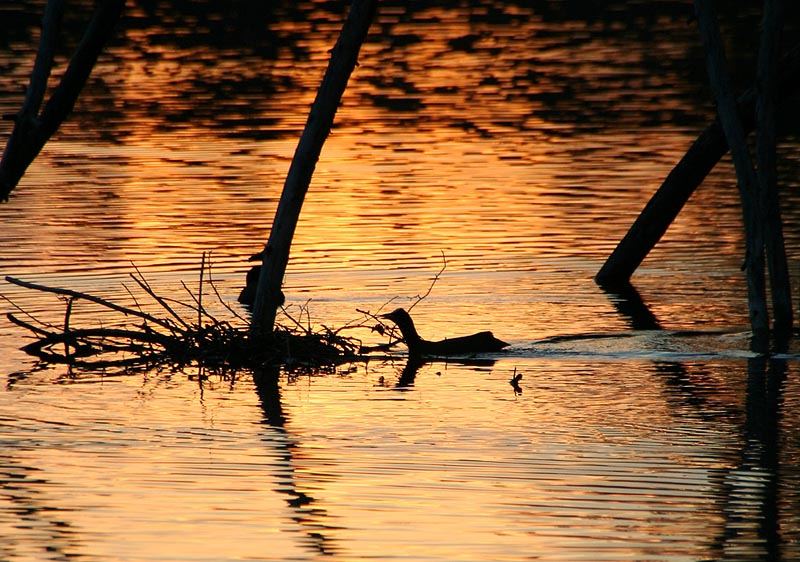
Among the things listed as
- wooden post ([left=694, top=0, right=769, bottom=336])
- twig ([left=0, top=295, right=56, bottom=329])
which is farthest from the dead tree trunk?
wooden post ([left=694, top=0, right=769, bottom=336])

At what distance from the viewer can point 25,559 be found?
8.34 metres

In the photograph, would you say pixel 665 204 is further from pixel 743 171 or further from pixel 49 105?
pixel 49 105

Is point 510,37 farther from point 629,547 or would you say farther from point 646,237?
point 629,547

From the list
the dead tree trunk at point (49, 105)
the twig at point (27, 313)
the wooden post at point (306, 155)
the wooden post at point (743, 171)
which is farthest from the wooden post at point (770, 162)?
the dead tree trunk at point (49, 105)

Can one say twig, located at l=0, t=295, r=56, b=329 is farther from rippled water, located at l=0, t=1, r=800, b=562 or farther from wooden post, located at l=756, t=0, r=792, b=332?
wooden post, located at l=756, t=0, r=792, b=332

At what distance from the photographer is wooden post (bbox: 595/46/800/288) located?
648 inches

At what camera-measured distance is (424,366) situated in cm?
1352

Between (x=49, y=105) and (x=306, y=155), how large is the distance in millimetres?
7052

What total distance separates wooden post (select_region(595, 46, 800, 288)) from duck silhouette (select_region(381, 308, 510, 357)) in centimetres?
363

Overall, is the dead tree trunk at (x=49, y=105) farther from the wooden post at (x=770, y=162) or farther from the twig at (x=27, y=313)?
the wooden post at (x=770, y=162)

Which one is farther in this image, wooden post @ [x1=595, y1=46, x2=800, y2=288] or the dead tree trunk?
wooden post @ [x1=595, y1=46, x2=800, y2=288]

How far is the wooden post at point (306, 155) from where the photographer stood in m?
13.4

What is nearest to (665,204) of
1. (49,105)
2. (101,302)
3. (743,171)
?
(743,171)

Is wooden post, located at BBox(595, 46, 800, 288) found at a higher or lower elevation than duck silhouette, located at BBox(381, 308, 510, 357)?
higher
